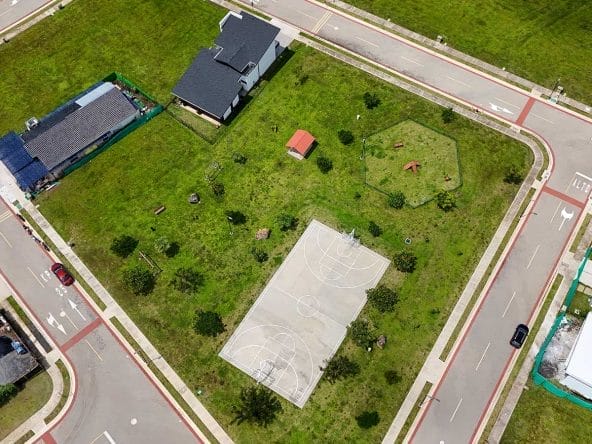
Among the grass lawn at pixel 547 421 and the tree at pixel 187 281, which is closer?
the grass lawn at pixel 547 421

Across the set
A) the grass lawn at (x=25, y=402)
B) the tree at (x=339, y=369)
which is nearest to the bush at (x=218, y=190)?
the tree at (x=339, y=369)

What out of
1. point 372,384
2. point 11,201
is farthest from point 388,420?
point 11,201

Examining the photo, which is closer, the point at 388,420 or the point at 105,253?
the point at 388,420

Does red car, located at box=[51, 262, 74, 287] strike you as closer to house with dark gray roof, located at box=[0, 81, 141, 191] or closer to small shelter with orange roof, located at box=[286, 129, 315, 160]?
house with dark gray roof, located at box=[0, 81, 141, 191]

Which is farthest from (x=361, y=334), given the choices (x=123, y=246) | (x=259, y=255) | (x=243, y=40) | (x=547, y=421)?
(x=243, y=40)

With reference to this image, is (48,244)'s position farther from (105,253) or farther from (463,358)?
(463,358)

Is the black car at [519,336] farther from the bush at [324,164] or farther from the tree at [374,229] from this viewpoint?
the bush at [324,164]
